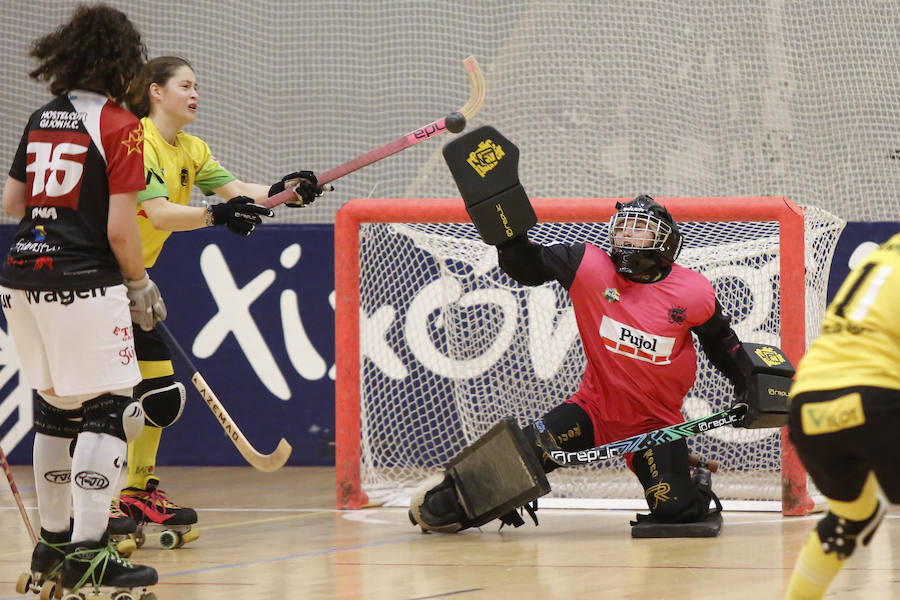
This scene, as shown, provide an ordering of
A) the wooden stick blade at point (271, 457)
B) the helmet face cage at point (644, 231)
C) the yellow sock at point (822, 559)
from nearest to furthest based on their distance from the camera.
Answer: the yellow sock at point (822, 559), the helmet face cage at point (644, 231), the wooden stick blade at point (271, 457)

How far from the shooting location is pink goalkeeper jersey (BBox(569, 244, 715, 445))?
423cm

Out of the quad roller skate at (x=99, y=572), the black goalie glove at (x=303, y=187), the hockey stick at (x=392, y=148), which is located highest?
the hockey stick at (x=392, y=148)

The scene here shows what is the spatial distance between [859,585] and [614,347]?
132 cm

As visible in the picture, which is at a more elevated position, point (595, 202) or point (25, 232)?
point (25, 232)

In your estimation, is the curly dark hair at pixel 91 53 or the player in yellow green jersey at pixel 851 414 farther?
the curly dark hair at pixel 91 53

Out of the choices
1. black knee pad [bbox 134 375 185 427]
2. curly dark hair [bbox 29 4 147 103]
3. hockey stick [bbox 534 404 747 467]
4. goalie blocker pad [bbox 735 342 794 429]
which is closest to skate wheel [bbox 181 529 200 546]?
black knee pad [bbox 134 375 185 427]

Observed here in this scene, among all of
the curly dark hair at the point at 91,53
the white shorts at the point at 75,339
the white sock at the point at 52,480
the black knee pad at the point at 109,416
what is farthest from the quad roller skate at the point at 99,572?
the curly dark hair at the point at 91,53

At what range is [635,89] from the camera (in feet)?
23.0

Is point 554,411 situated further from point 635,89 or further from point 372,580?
point 635,89

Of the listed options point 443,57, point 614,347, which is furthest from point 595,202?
point 443,57

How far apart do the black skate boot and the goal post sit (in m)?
2.07

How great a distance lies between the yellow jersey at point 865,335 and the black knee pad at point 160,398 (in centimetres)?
229

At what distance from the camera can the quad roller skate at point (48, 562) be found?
2988mm

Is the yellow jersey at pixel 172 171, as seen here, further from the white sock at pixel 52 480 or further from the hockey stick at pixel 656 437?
the hockey stick at pixel 656 437
